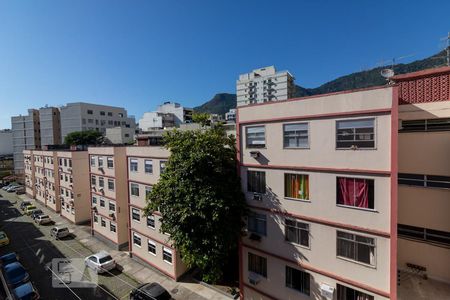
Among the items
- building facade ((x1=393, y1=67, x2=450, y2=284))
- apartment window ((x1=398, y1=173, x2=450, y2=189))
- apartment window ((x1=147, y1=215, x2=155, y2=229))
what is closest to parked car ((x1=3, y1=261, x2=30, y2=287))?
apartment window ((x1=147, y1=215, x2=155, y2=229))

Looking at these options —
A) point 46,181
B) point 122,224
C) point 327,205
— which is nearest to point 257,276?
point 327,205

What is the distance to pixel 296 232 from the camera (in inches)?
471

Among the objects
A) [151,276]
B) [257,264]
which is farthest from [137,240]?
[257,264]

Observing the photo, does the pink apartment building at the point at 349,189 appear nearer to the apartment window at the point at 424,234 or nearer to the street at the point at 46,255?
the apartment window at the point at 424,234

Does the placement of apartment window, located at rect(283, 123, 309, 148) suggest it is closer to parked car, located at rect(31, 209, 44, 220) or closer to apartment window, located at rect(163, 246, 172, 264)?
apartment window, located at rect(163, 246, 172, 264)

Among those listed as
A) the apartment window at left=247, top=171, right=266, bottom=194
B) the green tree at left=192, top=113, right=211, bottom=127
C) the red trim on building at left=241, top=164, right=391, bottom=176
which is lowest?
the apartment window at left=247, top=171, right=266, bottom=194

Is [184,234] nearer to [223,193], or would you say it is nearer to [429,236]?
[223,193]

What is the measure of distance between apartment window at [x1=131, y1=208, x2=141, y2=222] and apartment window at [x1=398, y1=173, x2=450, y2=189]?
2062 cm

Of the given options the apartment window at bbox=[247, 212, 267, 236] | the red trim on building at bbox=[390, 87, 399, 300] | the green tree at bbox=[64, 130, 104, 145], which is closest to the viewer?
the red trim on building at bbox=[390, 87, 399, 300]

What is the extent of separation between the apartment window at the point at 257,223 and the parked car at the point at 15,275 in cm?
1909

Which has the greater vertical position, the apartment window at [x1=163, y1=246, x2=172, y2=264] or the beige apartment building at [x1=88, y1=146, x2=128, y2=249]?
the beige apartment building at [x1=88, y1=146, x2=128, y2=249]

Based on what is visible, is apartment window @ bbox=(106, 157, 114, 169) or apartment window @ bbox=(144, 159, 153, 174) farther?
apartment window @ bbox=(106, 157, 114, 169)

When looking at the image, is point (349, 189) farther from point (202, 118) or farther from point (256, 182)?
point (202, 118)

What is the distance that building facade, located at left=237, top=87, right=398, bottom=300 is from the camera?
944 centimetres
